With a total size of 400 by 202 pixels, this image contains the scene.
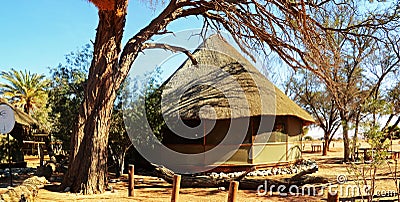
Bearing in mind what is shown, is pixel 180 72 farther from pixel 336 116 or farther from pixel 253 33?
pixel 336 116

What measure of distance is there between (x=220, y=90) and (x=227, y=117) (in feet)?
5.99

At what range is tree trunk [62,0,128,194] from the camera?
31.7 ft

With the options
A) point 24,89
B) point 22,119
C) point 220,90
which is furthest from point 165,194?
point 24,89

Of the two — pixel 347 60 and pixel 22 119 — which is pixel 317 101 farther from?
pixel 22 119

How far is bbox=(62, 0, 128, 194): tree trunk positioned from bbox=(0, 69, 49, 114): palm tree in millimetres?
18996

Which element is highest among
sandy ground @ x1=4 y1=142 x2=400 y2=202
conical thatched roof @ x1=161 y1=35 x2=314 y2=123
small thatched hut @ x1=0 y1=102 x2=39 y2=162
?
conical thatched roof @ x1=161 y1=35 x2=314 y2=123

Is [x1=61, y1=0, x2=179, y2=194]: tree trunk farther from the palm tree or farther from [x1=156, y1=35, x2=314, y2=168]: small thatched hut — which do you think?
the palm tree

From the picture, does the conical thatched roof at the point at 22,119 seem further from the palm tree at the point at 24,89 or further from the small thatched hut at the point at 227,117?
the palm tree at the point at 24,89

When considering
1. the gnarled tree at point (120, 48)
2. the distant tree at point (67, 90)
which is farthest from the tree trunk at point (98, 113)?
the distant tree at point (67, 90)

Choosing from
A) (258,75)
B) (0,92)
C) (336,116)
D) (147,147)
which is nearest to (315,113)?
(336,116)

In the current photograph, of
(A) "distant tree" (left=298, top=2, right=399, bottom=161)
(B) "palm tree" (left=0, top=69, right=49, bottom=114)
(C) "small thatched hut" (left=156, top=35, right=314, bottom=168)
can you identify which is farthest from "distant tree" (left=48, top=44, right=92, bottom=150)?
(B) "palm tree" (left=0, top=69, right=49, bottom=114)

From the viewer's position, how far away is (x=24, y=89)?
1085 inches

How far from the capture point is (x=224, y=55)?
17766 millimetres

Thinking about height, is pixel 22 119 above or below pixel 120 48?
below
